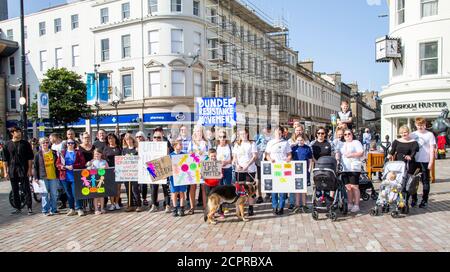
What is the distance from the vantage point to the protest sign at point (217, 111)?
16797 millimetres

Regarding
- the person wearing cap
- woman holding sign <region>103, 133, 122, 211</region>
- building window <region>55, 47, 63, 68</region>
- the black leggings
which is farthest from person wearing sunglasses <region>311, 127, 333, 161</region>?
building window <region>55, 47, 63, 68</region>

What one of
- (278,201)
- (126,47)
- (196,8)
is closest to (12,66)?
(126,47)

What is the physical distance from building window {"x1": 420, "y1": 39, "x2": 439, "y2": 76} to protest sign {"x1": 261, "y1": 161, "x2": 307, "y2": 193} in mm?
15626

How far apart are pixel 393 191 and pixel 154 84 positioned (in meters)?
26.7

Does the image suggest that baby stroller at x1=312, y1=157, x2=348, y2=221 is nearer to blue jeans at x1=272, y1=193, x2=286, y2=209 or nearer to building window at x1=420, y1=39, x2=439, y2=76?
blue jeans at x1=272, y1=193, x2=286, y2=209

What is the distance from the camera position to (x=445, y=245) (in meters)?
5.33

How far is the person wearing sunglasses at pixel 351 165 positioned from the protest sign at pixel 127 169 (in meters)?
4.78

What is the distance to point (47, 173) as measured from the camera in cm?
823

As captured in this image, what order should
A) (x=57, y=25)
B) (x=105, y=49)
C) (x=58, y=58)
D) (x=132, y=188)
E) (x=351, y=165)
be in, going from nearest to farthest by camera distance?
(x=351, y=165) < (x=132, y=188) < (x=105, y=49) < (x=57, y=25) < (x=58, y=58)

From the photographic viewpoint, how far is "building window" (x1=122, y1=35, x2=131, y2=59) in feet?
107

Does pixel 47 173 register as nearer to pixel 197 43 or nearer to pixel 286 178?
pixel 286 178

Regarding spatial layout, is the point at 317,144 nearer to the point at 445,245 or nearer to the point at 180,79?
the point at 445,245
